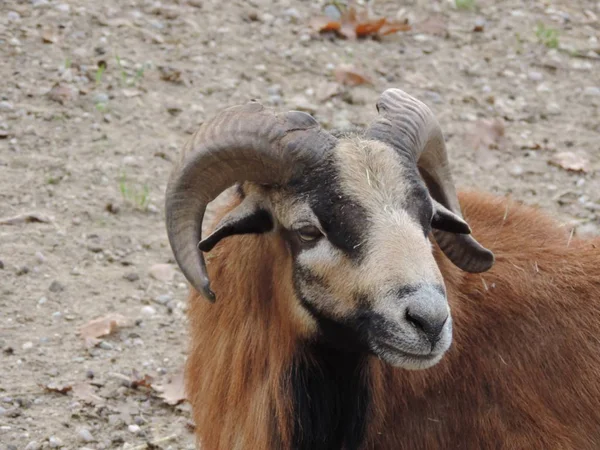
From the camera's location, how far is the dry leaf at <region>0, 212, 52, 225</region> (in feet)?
24.6

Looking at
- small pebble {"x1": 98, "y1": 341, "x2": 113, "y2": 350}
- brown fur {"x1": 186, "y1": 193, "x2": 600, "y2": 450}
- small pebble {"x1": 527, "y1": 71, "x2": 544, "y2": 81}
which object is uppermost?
brown fur {"x1": 186, "y1": 193, "x2": 600, "y2": 450}

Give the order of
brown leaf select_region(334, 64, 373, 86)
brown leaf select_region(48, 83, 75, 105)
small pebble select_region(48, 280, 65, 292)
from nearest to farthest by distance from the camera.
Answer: small pebble select_region(48, 280, 65, 292) → brown leaf select_region(48, 83, 75, 105) → brown leaf select_region(334, 64, 373, 86)

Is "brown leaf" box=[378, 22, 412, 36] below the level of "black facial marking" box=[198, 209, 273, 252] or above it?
below

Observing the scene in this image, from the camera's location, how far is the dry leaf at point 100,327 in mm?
6684

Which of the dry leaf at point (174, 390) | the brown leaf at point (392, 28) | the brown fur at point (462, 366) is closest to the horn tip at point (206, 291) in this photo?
the brown fur at point (462, 366)

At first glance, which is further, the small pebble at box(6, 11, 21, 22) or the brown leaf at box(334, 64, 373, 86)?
the brown leaf at box(334, 64, 373, 86)

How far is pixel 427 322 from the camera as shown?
4176mm

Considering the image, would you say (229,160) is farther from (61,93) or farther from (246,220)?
(61,93)

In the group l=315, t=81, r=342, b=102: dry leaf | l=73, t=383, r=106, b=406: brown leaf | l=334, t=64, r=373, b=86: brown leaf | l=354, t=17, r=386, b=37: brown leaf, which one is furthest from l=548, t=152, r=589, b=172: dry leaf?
l=73, t=383, r=106, b=406: brown leaf

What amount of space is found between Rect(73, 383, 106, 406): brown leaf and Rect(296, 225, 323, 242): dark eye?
2.29 m

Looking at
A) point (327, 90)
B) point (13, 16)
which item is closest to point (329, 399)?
point (327, 90)

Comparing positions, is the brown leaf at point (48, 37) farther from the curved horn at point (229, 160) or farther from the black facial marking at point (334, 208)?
the black facial marking at point (334, 208)

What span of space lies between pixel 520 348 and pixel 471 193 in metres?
1.07

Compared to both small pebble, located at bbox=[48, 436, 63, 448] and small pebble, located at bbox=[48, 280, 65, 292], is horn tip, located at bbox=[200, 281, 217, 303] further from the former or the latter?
small pebble, located at bbox=[48, 280, 65, 292]
